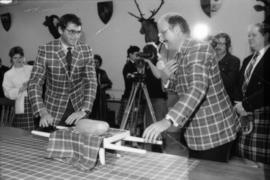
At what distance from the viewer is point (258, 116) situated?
1.94m

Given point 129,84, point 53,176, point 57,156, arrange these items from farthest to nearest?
point 129,84 → point 57,156 → point 53,176

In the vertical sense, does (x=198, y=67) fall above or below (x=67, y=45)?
below

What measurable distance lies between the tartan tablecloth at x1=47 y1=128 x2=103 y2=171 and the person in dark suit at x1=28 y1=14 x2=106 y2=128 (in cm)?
66

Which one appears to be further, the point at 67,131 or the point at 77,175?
the point at 67,131

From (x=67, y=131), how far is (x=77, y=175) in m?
0.27

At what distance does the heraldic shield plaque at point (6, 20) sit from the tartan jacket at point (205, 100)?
21.1 ft

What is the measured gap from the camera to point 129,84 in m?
4.05

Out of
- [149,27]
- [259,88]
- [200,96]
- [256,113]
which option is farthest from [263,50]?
[149,27]

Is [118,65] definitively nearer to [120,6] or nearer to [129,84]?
[120,6]

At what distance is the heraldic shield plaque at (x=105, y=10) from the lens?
5.41m

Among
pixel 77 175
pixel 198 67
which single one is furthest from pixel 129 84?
pixel 77 175

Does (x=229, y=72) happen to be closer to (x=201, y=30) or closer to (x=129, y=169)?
(x=201, y=30)

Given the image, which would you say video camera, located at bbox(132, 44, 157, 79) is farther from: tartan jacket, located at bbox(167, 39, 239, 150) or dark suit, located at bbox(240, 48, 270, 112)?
→ tartan jacket, located at bbox(167, 39, 239, 150)

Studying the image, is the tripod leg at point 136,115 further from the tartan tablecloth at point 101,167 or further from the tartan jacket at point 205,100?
the tartan tablecloth at point 101,167
